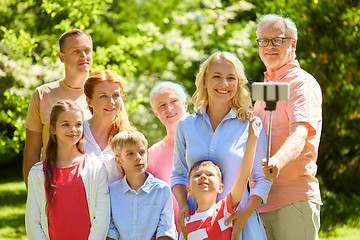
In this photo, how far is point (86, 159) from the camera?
3.66 metres

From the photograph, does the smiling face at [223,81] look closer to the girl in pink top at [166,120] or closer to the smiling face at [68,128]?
the girl in pink top at [166,120]

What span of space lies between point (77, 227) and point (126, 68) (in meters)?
4.65

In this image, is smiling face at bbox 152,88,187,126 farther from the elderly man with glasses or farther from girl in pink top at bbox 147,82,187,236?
the elderly man with glasses

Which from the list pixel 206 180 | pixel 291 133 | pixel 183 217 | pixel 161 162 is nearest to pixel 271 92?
pixel 291 133

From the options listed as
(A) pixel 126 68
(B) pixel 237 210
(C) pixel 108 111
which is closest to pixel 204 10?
(A) pixel 126 68

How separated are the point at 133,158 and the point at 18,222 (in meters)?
7.06

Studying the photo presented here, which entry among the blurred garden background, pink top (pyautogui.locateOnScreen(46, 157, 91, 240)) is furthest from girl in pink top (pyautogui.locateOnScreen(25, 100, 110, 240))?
the blurred garden background

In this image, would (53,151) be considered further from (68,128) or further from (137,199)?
(137,199)

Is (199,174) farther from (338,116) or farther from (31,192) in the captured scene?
(338,116)

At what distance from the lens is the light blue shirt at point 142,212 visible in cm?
355

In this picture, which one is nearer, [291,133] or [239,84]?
[291,133]

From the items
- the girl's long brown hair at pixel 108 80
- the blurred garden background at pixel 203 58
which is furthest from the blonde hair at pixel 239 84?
→ the blurred garden background at pixel 203 58

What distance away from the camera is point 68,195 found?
3564mm

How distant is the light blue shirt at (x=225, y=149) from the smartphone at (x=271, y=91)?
0.56 m
